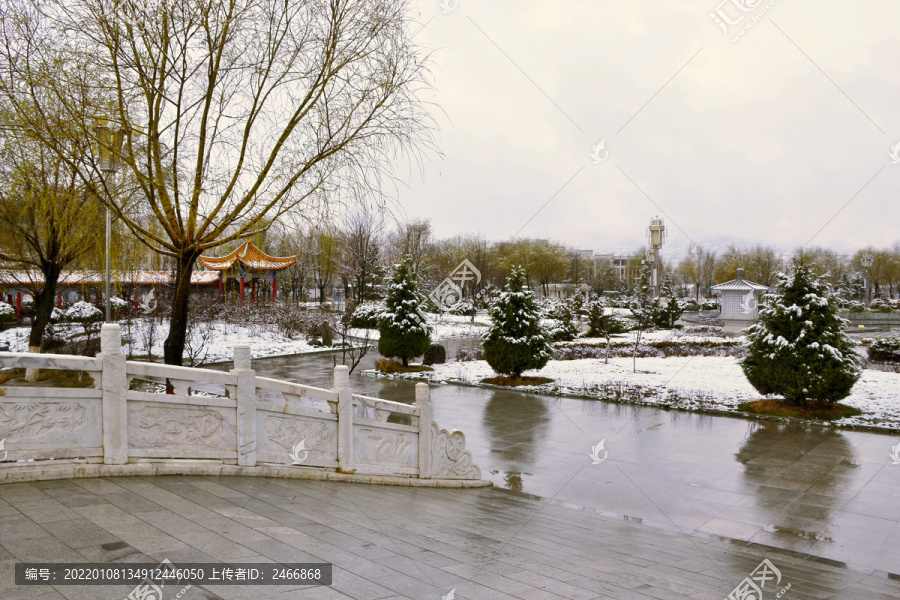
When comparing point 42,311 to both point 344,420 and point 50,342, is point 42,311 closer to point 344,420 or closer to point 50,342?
point 50,342

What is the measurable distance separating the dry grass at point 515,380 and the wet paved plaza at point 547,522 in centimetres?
521

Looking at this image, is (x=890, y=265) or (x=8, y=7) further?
(x=890, y=265)

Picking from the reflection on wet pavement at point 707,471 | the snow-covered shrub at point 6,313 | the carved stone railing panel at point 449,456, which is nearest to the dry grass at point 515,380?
the reflection on wet pavement at point 707,471

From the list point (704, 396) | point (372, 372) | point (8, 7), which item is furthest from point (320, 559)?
point (372, 372)

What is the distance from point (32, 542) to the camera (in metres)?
3.38

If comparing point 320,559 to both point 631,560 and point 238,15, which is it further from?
point 238,15

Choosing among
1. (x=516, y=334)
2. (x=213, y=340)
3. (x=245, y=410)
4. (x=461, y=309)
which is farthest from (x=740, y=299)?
(x=245, y=410)

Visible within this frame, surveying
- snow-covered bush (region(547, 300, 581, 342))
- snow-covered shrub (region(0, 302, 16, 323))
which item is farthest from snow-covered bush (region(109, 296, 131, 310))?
snow-covered bush (region(547, 300, 581, 342))

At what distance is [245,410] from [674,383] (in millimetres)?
12976

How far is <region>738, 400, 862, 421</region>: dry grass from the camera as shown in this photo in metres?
11.7

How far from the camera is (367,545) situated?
418cm

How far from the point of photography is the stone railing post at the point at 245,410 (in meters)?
5.36

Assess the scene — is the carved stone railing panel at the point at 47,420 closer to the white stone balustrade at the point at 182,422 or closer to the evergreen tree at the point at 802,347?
the white stone balustrade at the point at 182,422

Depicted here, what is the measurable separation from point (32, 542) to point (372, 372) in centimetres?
1527
